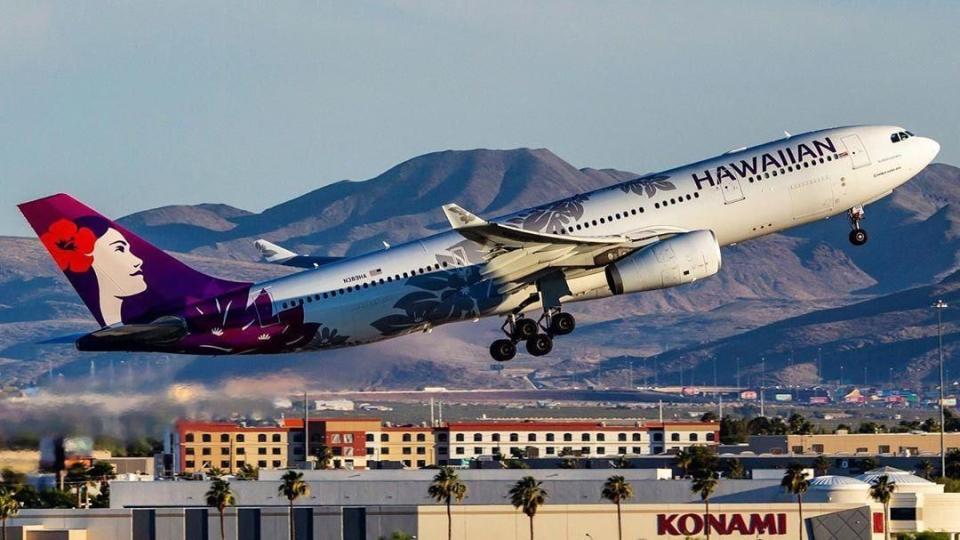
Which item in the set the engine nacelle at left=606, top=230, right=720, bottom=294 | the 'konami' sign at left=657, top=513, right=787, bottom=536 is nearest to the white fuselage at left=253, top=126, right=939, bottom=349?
the engine nacelle at left=606, top=230, right=720, bottom=294

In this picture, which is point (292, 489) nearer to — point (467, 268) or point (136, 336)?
point (467, 268)

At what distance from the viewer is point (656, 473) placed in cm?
12000

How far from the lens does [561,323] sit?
238 feet

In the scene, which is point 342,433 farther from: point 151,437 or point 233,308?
point 233,308

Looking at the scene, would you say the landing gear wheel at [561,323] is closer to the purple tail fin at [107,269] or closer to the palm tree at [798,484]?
the purple tail fin at [107,269]

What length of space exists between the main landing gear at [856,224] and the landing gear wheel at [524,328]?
45.0ft

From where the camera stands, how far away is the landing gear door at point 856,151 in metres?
76.2

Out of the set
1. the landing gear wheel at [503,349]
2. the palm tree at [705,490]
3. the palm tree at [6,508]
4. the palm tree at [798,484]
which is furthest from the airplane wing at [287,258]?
the palm tree at [798,484]

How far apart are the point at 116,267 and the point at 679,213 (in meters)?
19.6

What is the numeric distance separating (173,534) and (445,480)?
14973mm

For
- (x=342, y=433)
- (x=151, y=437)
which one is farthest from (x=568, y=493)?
(x=342, y=433)

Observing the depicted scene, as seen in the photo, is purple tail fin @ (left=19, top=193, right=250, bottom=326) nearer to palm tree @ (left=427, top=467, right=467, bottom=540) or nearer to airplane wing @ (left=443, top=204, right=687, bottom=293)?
airplane wing @ (left=443, top=204, right=687, bottom=293)

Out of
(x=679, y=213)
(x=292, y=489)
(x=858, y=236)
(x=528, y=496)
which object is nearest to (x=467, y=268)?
(x=679, y=213)

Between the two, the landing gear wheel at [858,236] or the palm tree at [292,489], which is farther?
the palm tree at [292,489]
